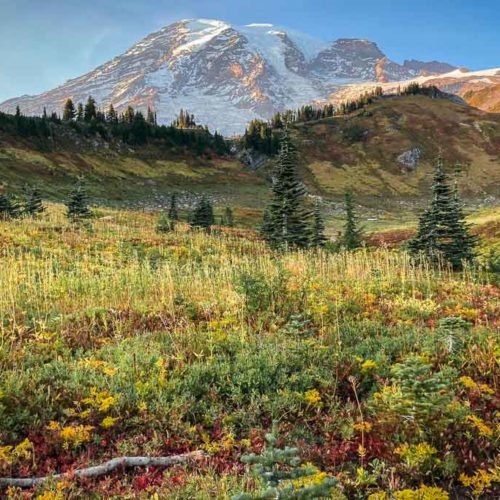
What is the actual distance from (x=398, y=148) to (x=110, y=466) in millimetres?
136888

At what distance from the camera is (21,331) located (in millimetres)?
7984

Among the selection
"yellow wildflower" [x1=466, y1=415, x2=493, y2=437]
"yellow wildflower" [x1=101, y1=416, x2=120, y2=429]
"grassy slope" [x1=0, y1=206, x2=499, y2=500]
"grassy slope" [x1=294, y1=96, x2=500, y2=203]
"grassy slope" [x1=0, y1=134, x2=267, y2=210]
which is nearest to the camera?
"grassy slope" [x1=0, y1=206, x2=499, y2=500]

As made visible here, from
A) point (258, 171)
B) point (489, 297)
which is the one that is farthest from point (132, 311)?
point (258, 171)

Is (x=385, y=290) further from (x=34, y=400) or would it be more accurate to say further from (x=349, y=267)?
(x=34, y=400)

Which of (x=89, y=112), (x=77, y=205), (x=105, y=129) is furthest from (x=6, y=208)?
(x=89, y=112)

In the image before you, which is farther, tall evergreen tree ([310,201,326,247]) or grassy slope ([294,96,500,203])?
grassy slope ([294,96,500,203])

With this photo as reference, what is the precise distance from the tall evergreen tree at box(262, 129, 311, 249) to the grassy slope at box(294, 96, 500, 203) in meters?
75.2

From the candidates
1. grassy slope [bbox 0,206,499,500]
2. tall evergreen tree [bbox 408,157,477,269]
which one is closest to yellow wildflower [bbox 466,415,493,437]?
grassy slope [bbox 0,206,499,500]

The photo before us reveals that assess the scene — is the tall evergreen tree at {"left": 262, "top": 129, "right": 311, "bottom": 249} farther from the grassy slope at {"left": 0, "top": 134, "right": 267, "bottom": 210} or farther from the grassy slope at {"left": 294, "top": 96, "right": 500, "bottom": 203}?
the grassy slope at {"left": 294, "top": 96, "right": 500, "bottom": 203}

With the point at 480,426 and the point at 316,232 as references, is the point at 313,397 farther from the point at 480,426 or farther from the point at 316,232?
the point at 316,232

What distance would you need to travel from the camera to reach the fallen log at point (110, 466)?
14.4ft

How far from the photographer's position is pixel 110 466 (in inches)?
186

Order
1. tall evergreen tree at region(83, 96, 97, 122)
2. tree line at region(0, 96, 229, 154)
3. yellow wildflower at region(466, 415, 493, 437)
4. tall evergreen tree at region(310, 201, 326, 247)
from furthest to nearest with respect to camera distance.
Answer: tall evergreen tree at region(83, 96, 97, 122)
tree line at region(0, 96, 229, 154)
tall evergreen tree at region(310, 201, 326, 247)
yellow wildflower at region(466, 415, 493, 437)

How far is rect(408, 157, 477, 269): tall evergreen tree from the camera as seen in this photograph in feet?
73.9
